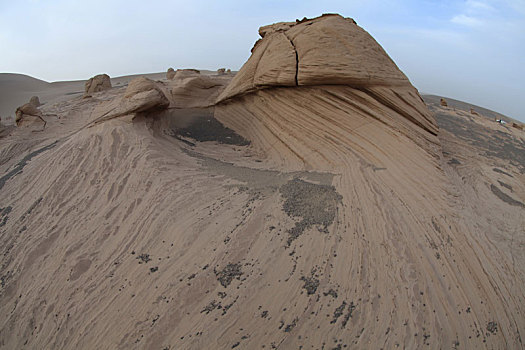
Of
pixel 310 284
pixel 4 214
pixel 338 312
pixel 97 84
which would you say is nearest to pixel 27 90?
pixel 97 84

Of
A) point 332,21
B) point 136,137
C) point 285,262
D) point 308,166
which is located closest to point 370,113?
point 308,166

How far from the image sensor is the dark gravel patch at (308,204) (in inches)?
83.9

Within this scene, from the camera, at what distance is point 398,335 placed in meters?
1.54

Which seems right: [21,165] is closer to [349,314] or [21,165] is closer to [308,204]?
[308,204]

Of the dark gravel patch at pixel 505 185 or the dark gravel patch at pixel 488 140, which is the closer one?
the dark gravel patch at pixel 505 185

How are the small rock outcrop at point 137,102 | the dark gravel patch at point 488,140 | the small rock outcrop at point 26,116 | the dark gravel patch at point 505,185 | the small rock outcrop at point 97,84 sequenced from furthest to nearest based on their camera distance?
the small rock outcrop at point 97,84 → the small rock outcrop at point 26,116 → the dark gravel patch at point 488,140 → the small rock outcrop at point 137,102 → the dark gravel patch at point 505,185

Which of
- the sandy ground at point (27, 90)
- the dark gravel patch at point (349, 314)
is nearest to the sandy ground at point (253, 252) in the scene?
the dark gravel patch at point (349, 314)

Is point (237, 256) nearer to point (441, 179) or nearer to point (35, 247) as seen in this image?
point (35, 247)

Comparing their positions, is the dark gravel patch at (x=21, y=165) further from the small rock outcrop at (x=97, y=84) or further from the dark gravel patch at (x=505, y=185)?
the dark gravel patch at (x=505, y=185)

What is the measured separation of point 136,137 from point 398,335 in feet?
9.50

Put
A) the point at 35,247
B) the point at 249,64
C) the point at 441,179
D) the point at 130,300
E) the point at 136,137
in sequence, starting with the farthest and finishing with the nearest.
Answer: the point at 249,64 → the point at 136,137 → the point at 441,179 → the point at 35,247 → the point at 130,300

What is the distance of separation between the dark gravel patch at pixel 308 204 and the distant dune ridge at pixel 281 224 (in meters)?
0.02

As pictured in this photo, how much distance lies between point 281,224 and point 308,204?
327 millimetres

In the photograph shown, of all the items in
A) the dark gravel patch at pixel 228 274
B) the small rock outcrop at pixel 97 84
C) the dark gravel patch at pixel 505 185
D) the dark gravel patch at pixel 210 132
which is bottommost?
the dark gravel patch at pixel 228 274
